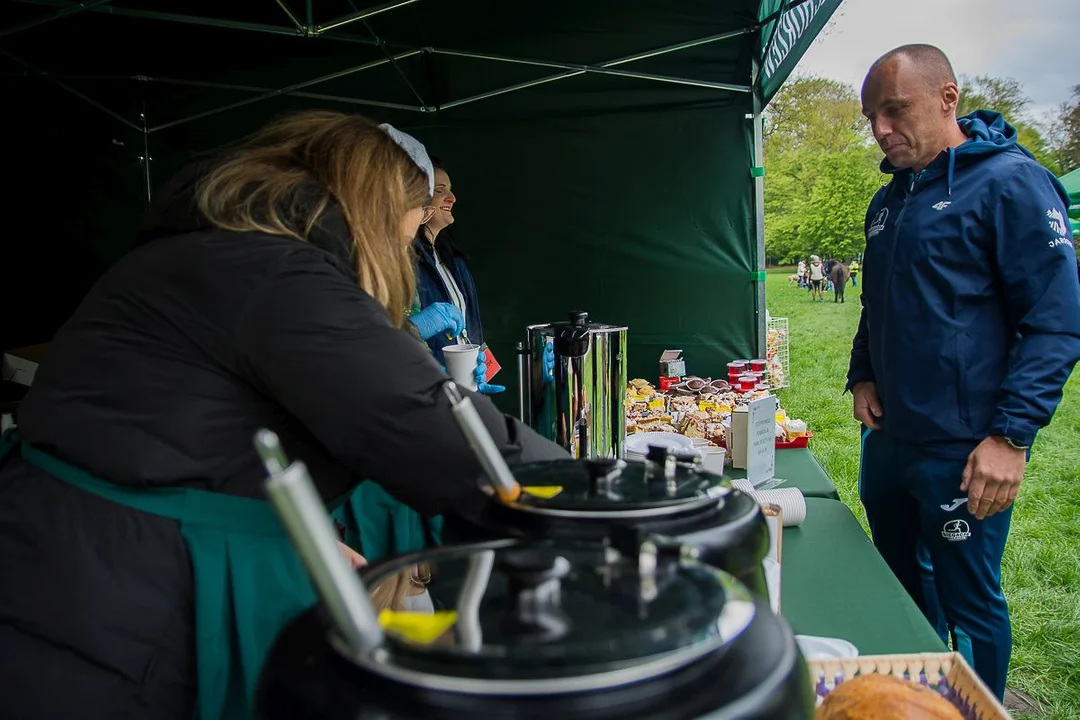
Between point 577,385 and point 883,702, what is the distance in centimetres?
81

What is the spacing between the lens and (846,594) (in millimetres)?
1249

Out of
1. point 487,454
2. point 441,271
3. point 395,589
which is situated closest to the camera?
point 395,589

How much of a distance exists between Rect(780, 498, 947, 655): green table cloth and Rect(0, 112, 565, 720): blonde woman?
0.59 metres

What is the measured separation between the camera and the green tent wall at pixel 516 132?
3.40m

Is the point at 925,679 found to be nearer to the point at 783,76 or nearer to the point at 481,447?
the point at 481,447

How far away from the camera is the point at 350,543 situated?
3.98ft

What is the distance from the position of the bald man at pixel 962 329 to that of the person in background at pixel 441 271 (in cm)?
140

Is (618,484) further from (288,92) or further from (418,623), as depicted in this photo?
(288,92)

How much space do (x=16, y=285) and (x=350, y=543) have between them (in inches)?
118

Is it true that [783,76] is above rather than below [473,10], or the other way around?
below

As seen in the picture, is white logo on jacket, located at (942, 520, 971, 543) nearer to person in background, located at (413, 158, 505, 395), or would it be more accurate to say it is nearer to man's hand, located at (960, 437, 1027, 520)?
man's hand, located at (960, 437, 1027, 520)

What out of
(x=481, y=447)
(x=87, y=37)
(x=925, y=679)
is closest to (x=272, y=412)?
(x=481, y=447)

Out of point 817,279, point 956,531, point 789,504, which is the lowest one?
point 817,279

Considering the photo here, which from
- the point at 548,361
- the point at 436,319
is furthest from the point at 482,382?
the point at 548,361
